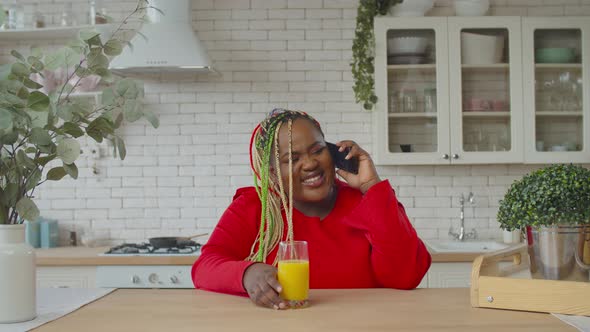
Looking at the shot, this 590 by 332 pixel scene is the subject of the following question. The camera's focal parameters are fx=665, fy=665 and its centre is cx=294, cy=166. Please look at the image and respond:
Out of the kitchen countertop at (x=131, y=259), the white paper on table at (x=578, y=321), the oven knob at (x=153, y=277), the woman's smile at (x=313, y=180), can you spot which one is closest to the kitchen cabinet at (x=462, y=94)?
the kitchen countertop at (x=131, y=259)

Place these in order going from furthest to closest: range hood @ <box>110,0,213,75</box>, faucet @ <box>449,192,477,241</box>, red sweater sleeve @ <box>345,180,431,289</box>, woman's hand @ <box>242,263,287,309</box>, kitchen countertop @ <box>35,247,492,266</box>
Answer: faucet @ <box>449,192,477,241</box>
range hood @ <box>110,0,213,75</box>
kitchen countertop @ <box>35,247,492,266</box>
red sweater sleeve @ <box>345,180,431,289</box>
woman's hand @ <box>242,263,287,309</box>

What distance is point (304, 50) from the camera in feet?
14.1

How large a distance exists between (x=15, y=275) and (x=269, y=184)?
2.62 ft

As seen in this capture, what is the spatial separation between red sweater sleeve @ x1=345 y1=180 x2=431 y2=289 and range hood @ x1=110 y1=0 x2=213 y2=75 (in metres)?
2.18

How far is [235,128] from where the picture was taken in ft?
14.1

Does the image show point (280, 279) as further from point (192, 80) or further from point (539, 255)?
point (192, 80)

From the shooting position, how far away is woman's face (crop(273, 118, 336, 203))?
2.00m

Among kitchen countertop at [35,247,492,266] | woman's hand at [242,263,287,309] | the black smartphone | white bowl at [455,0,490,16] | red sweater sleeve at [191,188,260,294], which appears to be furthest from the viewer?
white bowl at [455,0,490,16]

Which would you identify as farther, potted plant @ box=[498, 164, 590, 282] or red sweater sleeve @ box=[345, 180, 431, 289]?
red sweater sleeve @ box=[345, 180, 431, 289]

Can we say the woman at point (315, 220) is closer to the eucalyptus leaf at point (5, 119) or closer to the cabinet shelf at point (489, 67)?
the eucalyptus leaf at point (5, 119)

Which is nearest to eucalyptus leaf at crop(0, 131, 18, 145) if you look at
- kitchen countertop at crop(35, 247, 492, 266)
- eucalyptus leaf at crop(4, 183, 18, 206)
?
eucalyptus leaf at crop(4, 183, 18, 206)

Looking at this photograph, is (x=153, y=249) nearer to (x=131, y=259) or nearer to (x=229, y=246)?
(x=131, y=259)

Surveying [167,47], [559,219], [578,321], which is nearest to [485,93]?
[167,47]

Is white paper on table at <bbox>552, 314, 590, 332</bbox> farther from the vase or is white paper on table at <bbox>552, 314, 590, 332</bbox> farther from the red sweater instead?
the vase
